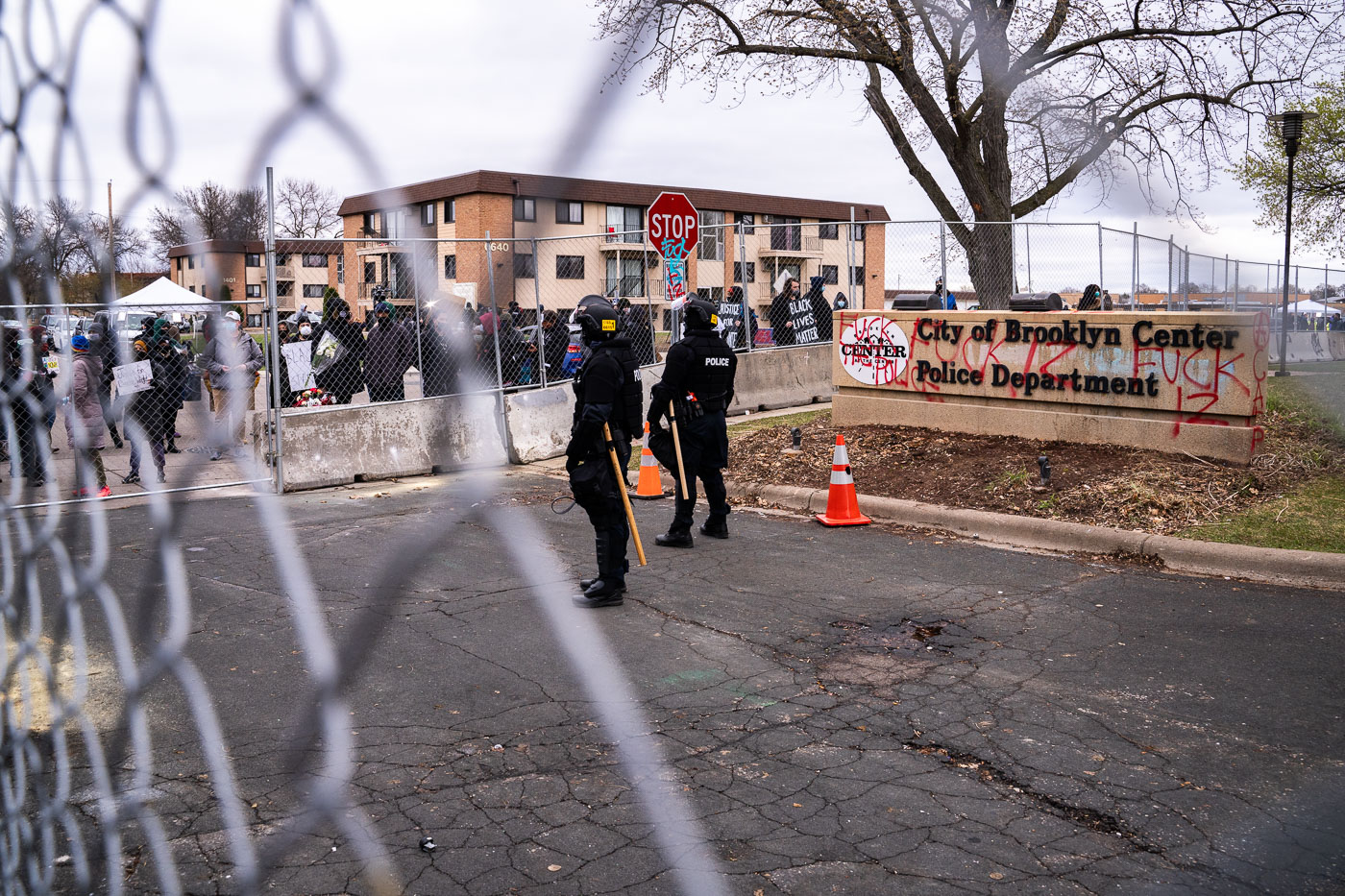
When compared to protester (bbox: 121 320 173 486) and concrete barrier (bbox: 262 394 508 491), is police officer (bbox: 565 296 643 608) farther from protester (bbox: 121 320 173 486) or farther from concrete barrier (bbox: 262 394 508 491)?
concrete barrier (bbox: 262 394 508 491)

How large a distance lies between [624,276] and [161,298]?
2.79ft

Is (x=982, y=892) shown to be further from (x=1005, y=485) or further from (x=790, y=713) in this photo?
(x=1005, y=485)

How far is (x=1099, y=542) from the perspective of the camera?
807 cm

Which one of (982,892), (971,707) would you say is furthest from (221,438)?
(971,707)

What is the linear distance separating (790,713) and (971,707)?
0.81 m

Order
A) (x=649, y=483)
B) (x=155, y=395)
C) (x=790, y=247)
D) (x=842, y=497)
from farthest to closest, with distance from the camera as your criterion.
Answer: (x=790, y=247) → (x=649, y=483) → (x=842, y=497) → (x=155, y=395)

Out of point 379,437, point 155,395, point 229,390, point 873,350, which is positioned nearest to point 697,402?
point 155,395

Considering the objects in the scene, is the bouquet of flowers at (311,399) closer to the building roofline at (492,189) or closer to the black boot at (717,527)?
the black boot at (717,527)

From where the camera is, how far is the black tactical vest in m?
8.46

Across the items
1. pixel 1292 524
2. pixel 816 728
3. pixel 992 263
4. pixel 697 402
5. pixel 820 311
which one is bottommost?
pixel 816 728

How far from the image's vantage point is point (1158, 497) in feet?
28.4

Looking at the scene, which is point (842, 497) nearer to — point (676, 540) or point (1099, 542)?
point (676, 540)

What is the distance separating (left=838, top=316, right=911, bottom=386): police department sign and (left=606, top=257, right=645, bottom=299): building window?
33.9 ft

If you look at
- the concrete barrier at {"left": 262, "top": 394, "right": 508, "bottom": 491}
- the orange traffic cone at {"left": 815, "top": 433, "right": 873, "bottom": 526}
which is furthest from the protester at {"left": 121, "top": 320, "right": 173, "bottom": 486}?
the orange traffic cone at {"left": 815, "top": 433, "right": 873, "bottom": 526}
